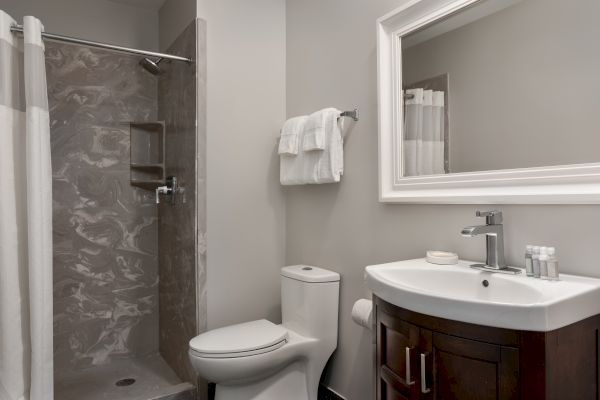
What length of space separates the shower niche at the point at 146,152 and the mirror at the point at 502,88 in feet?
5.73

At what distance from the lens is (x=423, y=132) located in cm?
156

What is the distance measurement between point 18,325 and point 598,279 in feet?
6.92

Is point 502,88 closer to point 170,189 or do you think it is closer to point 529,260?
point 529,260

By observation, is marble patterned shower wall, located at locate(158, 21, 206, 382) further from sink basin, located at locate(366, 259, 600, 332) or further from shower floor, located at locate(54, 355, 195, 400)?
sink basin, located at locate(366, 259, 600, 332)

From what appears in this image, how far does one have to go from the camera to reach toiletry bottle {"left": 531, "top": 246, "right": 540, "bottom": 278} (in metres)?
1.07

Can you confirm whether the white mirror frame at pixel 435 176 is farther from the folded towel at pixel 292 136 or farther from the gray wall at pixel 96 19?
the gray wall at pixel 96 19

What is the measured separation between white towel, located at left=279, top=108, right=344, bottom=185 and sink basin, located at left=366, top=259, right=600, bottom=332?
0.70 metres

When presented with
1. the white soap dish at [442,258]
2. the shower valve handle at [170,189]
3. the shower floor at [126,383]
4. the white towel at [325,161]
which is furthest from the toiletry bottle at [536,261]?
the shower valve handle at [170,189]

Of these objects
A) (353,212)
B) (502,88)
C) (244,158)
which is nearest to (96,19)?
(244,158)

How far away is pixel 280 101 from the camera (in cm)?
239

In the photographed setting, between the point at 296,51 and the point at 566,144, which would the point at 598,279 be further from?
the point at 296,51

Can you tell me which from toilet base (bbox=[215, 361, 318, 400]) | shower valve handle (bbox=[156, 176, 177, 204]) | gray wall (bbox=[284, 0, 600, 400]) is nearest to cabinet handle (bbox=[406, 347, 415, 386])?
gray wall (bbox=[284, 0, 600, 400])

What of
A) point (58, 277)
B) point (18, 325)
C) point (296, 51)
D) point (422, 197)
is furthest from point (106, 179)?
point (422, 197)

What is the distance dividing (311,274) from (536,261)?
3.54 feet
